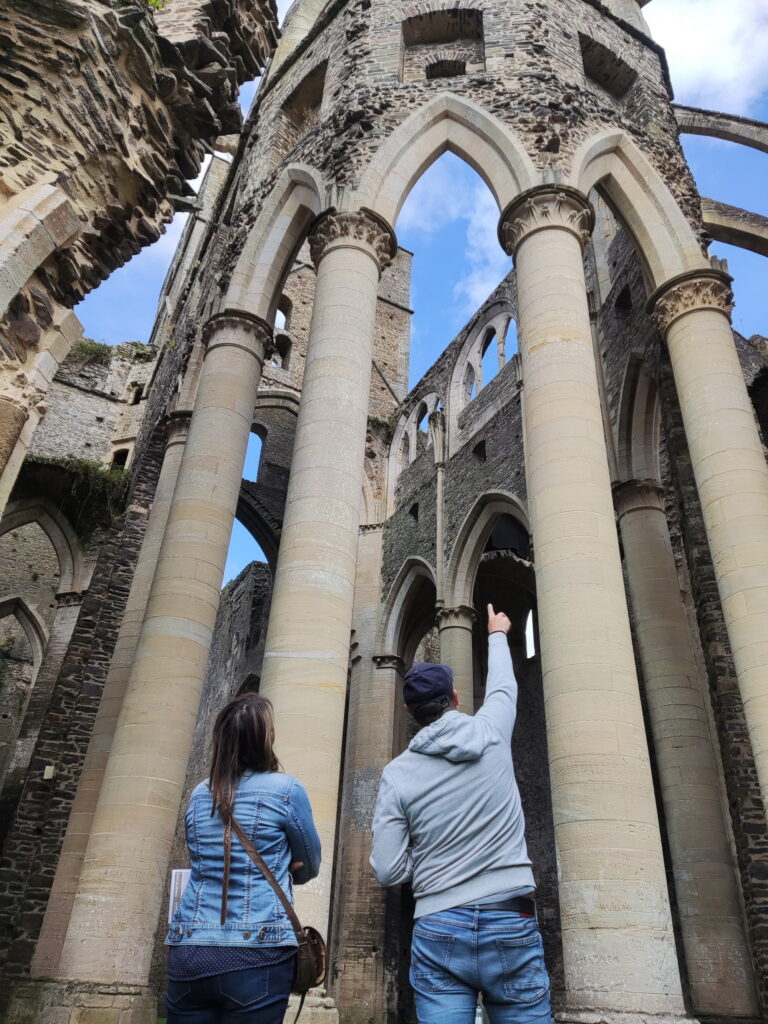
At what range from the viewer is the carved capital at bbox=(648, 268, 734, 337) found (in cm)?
821

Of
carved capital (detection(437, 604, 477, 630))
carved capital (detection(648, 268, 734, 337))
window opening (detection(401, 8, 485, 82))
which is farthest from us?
carved capital (detection(437, 604, 477, 630))

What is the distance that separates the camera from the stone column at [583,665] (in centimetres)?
441

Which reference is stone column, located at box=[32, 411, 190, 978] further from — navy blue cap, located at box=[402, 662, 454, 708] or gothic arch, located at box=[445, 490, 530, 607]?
navy blue cap, located at box=[402, 662, 454, 708]

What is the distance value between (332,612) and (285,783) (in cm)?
382

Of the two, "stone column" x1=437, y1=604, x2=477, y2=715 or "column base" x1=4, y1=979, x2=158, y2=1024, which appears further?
"stone column" x1=437, y1=604, x2=477, y2=715

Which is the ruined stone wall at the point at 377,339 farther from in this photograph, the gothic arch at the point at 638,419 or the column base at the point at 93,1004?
the column base at the point at 93,1004

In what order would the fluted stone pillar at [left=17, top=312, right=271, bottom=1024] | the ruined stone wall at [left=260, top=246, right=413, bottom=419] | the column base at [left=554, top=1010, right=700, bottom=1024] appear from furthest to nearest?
the ruined stone wall at [left=260, top=246, right=413, bottom=419], the fluted stone pillar at [left=17, top=312, right=271, bottom=1024], the column base at [left=554, top=1010, right=700, bottom=1024]

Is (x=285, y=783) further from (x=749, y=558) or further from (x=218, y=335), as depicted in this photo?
(x=218, y=335)

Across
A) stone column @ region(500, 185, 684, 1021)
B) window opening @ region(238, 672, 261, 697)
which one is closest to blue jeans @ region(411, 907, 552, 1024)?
stone column @ region(500, 185, 684, 1021)

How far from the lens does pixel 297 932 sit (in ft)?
6.23

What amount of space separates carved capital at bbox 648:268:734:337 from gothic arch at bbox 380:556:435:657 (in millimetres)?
8066

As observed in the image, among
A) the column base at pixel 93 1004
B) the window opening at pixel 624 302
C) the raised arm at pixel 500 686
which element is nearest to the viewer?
the raised arm at pixel 500 686

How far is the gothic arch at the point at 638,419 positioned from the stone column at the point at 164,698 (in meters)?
5.36

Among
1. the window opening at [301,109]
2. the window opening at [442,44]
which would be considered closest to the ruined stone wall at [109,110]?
the window opening at [442,44]
